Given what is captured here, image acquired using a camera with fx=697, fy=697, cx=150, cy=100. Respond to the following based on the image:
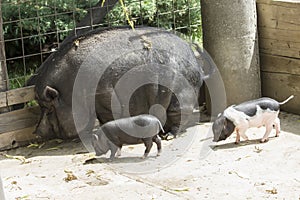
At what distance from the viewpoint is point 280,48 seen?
296 inches

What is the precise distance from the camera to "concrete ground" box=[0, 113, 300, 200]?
554 centimetres

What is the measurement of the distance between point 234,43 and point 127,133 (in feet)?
5.76

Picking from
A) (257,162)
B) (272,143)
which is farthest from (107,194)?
(272,143)

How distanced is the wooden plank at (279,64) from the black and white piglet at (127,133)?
6.01ft

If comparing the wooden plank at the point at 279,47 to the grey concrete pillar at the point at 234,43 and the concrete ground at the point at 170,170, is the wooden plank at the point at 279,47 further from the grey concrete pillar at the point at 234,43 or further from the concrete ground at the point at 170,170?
the concrete ground at the point at 170,170

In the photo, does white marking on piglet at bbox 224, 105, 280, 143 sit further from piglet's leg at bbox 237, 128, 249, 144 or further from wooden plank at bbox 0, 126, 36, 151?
wooden plank at bbox 0, 126, 36, 151

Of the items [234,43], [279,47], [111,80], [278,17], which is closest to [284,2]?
[278,17]

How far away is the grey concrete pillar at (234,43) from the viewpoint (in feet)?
24.1

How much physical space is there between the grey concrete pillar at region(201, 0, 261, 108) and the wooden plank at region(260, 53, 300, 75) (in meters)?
0.18

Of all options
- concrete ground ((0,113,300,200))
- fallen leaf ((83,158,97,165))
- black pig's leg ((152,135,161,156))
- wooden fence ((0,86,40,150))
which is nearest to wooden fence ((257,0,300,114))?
concrete ground ((0,113,300,200))

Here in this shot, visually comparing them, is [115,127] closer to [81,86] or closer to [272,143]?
[81,86]

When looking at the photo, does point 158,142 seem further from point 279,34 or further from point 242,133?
point 279,34

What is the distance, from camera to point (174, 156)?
6512 millimetres

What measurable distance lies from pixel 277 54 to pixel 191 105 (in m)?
1.15
